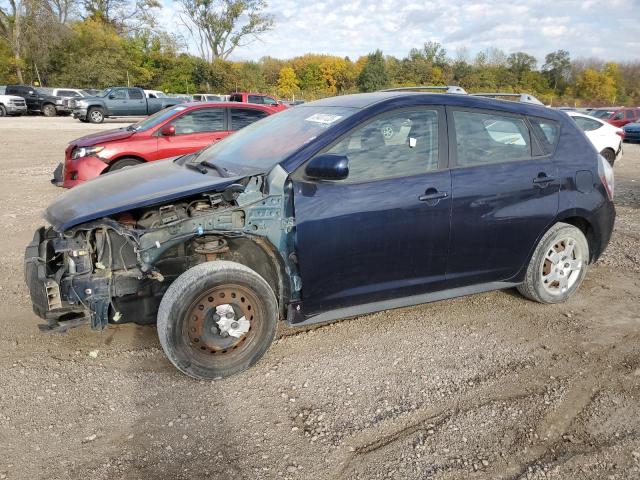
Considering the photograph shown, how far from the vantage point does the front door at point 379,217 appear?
133 inches

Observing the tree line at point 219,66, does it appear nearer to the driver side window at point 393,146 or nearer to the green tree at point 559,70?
the green tree at point 559,70

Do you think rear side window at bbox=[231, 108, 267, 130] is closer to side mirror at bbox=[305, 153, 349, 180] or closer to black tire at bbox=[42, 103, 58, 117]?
side mirror at bbox=[305, 153, 349, 180]

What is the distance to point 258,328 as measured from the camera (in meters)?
3.37

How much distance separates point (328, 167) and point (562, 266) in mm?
2435

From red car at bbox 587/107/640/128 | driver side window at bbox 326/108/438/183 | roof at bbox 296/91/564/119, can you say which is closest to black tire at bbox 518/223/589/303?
roof at bbox 296/91/564/119

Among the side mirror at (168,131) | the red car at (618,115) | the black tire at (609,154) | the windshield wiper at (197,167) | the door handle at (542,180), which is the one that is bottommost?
the black tire at (609,154)

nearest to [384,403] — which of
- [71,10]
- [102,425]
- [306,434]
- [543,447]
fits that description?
[306,434]

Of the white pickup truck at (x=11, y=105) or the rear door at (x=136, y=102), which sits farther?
the white pickup truck at (x=11, y=105)

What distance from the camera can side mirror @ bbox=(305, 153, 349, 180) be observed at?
3291 millimetres

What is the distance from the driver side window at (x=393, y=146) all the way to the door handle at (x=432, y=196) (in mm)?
164

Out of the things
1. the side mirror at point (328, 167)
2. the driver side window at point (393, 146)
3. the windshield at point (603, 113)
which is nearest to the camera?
the side mirror at point (328, 167)

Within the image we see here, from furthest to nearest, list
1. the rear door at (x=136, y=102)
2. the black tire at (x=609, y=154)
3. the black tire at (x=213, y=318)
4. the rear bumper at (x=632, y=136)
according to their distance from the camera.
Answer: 1. the rear door at (x=136, y=102)
2. the rear bumper at (x=632, y=136)
3. the black tire at (x=609, y=154)
4. the black tire at (x=213, y=318)

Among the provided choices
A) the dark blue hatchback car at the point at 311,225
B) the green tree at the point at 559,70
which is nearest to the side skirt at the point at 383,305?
the dark blue hatchback car at the point at 311,225

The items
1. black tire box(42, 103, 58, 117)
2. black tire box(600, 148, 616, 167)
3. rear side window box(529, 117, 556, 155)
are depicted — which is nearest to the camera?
rear side window box(529, 117, 556, 155)
